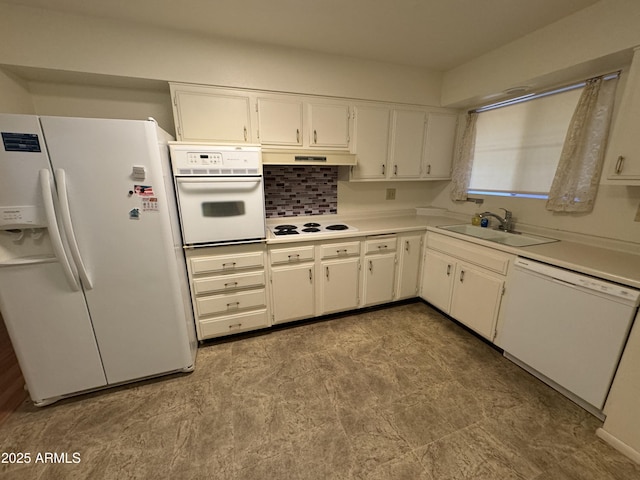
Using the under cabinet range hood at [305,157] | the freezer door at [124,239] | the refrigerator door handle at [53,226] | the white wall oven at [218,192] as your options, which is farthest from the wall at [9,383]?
the under cabinet range hood at [305,157]

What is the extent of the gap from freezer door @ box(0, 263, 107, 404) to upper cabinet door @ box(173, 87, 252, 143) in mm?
1335

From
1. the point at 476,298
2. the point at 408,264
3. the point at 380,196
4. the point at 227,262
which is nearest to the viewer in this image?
the point at 227,262

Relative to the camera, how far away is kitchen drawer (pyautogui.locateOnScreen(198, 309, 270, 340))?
7.07 feet

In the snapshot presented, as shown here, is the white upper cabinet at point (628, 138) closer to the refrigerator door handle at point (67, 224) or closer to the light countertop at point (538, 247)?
the light countertop at point (538, 247)

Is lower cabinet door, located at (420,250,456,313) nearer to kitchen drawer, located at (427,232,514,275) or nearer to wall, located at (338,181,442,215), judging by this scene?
kitchen drawer, located at (427,232,514,275)

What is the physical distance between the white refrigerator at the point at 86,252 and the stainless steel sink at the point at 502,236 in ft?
8.16

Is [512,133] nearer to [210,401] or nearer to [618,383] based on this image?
[618,383]

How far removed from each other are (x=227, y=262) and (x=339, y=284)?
3.45 ft

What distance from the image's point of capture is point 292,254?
2.25 metres

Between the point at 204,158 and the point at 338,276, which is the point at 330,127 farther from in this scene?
the point at 338,276

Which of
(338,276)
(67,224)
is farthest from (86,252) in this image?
(338,276)

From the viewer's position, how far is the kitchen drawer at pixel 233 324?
215 centimetres

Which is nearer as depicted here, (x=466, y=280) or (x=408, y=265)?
(x=466, y=280)

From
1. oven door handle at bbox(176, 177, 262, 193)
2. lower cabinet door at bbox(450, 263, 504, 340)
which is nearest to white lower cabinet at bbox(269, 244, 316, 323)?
oven door handle at bbox(176, 177, 262, 193)
